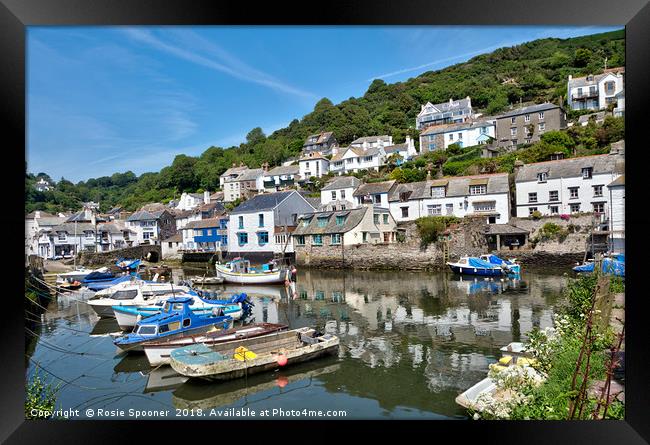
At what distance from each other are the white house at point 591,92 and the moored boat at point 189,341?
Result: 9668mm

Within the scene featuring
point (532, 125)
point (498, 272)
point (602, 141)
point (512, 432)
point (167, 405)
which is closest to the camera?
point (512, 432)

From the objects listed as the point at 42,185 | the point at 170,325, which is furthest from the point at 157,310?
the point at 42,185

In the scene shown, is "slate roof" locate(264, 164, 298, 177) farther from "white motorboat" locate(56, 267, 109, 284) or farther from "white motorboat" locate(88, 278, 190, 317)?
"white motorboat" locate(88, 278, 190, 317)

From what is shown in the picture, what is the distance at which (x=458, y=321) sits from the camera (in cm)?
798

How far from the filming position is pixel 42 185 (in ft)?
22.4

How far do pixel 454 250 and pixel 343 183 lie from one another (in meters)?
7.04

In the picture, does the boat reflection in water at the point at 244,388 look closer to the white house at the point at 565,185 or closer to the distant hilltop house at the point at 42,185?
the distant hilltop house at the point at 42,185

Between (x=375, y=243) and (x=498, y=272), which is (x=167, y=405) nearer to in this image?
(x=498, y=272)

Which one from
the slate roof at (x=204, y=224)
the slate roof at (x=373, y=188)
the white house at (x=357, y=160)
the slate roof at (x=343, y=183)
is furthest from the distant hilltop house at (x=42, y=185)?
the white house at (x=357, y=160)

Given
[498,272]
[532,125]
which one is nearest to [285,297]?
[498,272]

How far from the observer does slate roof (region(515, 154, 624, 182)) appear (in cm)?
1095

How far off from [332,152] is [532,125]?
304 inches

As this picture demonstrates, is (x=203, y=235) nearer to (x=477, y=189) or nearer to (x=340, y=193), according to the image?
(x=340, y=193)

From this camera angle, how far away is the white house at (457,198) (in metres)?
14.2
